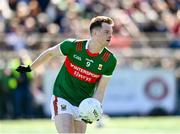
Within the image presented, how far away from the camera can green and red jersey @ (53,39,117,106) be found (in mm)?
9828

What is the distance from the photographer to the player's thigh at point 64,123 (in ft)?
31.1

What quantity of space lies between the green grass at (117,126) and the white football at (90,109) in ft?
23.1

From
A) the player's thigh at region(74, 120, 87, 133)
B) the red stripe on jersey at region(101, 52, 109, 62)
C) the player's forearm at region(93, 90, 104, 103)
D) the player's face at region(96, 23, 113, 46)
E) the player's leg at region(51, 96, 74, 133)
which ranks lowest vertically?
the player's thigh at region(74, 120, 87, 133)

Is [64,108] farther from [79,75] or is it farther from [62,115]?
[79,75]

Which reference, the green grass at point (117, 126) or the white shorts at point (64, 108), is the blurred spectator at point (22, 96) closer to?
the green grass at point (117, 126)

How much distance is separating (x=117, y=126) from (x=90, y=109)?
8.65 m

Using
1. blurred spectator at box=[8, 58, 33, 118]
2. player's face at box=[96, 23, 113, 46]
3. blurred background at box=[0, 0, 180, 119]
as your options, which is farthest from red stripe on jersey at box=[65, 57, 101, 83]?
blurred spectator at box=[8, 58, 33, 118]

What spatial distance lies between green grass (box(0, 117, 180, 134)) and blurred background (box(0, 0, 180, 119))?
634mm

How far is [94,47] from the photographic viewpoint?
9.77 metres

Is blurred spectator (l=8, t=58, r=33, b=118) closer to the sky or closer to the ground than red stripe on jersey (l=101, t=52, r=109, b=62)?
closer to the ground

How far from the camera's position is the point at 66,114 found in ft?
31.7

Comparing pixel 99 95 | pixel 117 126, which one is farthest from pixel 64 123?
pixel 117 126

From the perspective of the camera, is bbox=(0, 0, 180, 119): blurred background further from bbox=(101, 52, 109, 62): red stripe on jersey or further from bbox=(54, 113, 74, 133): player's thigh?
bbox=(54, 113, 74, 133): player's thigh

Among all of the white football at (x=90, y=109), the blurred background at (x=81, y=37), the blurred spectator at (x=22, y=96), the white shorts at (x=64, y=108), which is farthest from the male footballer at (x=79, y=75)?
the blurred spectator at (x=22, y=96)
